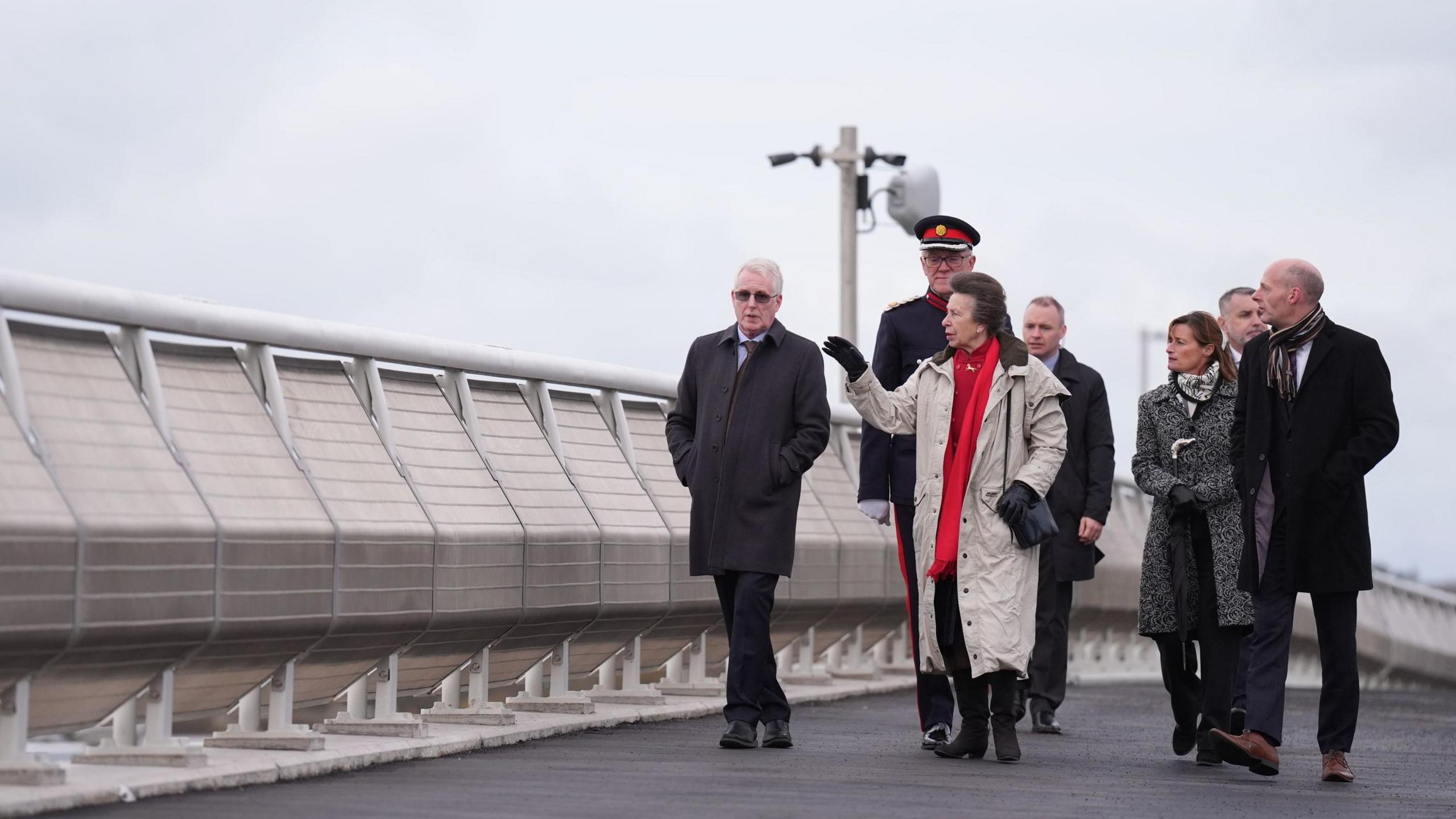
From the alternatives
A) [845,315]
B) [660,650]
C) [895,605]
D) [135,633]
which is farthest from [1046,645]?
[845,315]

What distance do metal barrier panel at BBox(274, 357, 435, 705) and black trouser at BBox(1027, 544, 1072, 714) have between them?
4.00 meters

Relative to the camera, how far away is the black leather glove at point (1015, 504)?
8.99 meters

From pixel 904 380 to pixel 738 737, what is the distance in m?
1.82

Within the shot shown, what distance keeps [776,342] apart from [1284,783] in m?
2.75

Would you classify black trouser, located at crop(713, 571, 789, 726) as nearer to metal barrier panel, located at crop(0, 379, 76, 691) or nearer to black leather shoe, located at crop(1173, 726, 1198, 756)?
black leather shoe, located at crop(1173, 726, 1198, 756)

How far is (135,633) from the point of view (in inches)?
268

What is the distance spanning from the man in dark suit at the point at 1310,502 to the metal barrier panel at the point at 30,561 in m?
4.52

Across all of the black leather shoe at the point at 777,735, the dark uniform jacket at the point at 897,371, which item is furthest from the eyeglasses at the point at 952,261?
the black leather shoe at the point at 777,735

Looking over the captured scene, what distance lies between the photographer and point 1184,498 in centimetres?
952

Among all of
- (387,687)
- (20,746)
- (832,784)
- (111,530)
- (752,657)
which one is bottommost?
(832,784)

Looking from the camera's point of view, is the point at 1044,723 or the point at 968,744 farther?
the point at 1044,723

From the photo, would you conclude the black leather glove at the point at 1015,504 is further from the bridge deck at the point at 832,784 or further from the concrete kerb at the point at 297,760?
the concrete kerb at the point at 297,760

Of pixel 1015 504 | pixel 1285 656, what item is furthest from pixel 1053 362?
pixel 1285 656

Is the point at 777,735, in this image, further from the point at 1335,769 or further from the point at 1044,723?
the point at 1044,723
